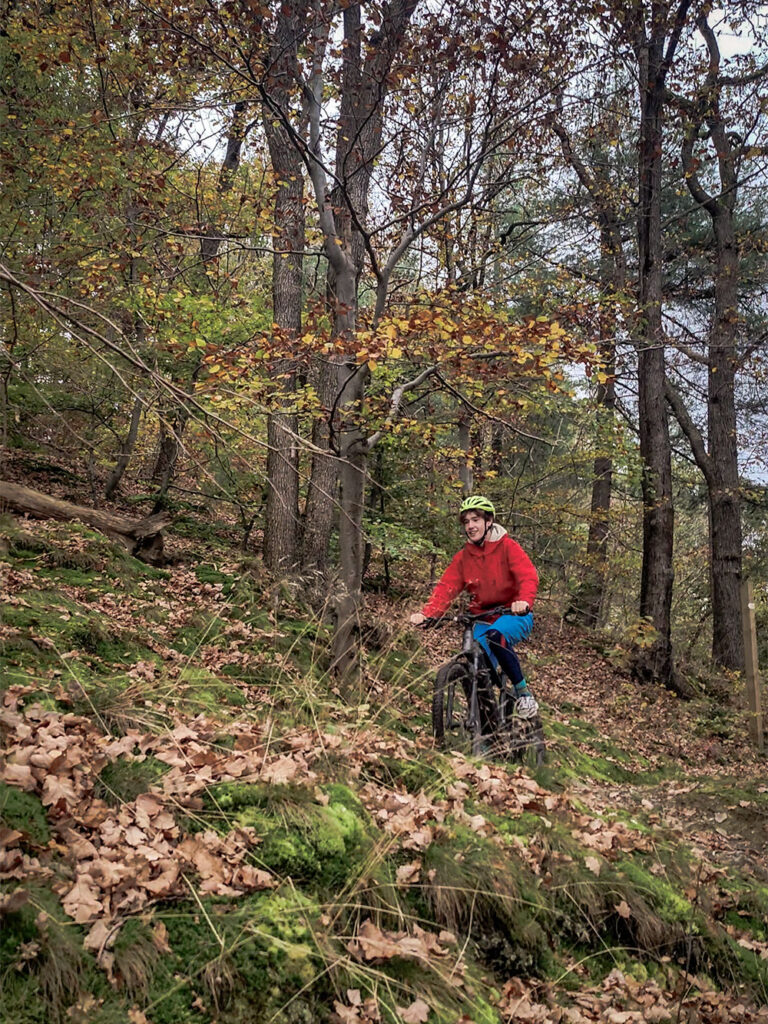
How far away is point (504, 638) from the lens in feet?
18.1

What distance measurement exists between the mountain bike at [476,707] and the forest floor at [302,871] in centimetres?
38

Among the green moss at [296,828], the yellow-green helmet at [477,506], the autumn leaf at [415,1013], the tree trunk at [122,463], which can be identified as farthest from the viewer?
the tree trunk at [122,463]

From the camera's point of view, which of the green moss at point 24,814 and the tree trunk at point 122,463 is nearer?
the green moss at point 24,814

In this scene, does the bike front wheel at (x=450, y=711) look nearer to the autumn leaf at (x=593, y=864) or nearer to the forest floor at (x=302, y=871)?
the forest floor at (x=302, y=871)

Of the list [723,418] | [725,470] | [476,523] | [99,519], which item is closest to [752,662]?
[476,523]

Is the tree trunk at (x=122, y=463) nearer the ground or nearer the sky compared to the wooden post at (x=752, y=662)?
nearer the sky

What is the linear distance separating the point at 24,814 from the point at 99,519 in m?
6.20

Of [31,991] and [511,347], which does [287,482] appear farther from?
[31,991]

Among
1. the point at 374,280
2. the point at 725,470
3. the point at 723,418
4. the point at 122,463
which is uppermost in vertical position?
the point at 374,280

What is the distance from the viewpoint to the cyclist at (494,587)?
5531mm

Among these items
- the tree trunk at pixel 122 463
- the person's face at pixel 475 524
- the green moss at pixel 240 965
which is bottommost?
the green moss at pixel 240 965

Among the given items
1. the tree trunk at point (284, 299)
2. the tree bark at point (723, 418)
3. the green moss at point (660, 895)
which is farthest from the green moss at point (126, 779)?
the tree bark at point (723, 418)

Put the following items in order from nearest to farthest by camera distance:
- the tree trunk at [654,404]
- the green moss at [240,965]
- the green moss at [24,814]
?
the green moss at [240,965], the green moss at [24,814], the tree trunk at [654,404]

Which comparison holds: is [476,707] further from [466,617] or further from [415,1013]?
[415,1013]
